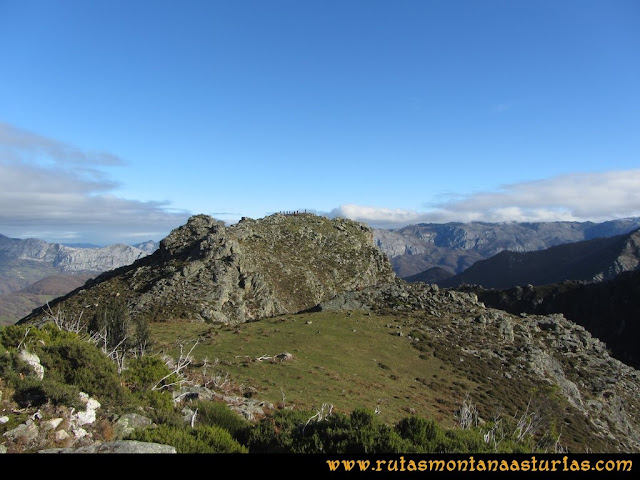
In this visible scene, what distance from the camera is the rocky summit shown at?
50.2 meters

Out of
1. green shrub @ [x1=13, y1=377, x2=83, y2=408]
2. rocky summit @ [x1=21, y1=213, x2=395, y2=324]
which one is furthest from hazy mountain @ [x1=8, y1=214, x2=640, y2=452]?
rocky summit @ [x1=21, y1=213, x2=395, y2=324]

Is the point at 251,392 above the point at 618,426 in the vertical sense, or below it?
above

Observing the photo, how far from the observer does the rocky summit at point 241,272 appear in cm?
5025

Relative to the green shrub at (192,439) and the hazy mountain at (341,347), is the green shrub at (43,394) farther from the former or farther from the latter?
the green shrub at (192,439)

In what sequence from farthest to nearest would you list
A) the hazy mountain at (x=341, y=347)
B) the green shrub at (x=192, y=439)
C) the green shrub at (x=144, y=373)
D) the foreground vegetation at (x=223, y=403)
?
the hazy mountain at (x=341, y=347), the green shrub at (x=144, y=373), the foreground vegetation at (x=223, y=403), the green shrub at (x=192, y=439)

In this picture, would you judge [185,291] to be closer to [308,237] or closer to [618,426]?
[308,237]

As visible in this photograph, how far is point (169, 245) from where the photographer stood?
67.1 metres

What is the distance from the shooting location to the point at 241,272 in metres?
60.7

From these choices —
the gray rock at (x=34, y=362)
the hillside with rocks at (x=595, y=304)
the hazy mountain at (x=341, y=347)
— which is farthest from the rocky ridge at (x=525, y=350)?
the hillside with rocks at (x=595, y=304)

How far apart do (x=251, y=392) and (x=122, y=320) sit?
12547 millimetres

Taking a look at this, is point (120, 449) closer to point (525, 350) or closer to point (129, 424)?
point (129, 424)

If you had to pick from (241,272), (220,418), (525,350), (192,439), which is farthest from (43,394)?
(241,272)

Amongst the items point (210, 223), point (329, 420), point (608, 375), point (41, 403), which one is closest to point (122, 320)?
point (41, 403)
